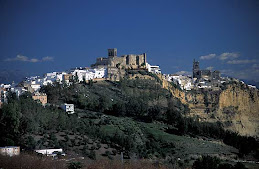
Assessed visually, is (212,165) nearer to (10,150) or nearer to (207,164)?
(207,164)

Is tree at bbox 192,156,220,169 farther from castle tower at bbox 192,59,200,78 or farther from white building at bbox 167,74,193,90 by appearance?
castle tower at bbox 192,59,200,78

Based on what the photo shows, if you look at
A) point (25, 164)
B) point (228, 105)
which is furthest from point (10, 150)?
point (228, 105)

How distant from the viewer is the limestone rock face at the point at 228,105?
6486 cm

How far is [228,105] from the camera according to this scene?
68.6m

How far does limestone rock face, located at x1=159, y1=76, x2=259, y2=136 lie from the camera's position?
64.9 meters

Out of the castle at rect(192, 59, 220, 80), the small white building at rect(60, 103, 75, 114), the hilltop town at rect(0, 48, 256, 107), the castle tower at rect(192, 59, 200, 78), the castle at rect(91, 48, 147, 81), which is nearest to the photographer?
the small white building at rect(60, 103, 75, 114)

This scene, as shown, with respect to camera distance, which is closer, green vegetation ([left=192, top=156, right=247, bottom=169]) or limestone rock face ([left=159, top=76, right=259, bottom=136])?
green vegetation ([left=192, top=156, right=247, bottom=169])

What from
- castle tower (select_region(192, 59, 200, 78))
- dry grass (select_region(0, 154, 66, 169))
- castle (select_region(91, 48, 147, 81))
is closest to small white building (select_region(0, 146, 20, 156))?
dry grass (select_region(0, 154, 66, 169))

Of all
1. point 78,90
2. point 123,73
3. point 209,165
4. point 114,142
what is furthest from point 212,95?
point 209,165

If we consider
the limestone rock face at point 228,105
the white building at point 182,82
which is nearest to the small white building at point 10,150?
the limestone rock face at point 228,105

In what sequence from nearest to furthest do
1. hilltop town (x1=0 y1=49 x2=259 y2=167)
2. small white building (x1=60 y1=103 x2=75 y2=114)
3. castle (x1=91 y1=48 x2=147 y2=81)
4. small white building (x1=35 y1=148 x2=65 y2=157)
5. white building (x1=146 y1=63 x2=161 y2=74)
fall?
1. small white building (x1=35 y1=148 x2=65 y2=157)
2. hilltop town (x1=0 y1=49 x2=259 y2=167)
3. small white building (x1=60 y1=103 x2=75 y2=114)
4. castle (x1=91 y1=48 x2=147 y2=81)
5. white building (x1=146 y1=63 x2=161 y2=74)

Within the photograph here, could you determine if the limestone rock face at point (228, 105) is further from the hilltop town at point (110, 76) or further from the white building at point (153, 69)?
the hilltop town at point (110, 76)

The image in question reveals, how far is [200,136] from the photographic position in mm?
44469

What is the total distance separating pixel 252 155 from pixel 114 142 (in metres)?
13.5
